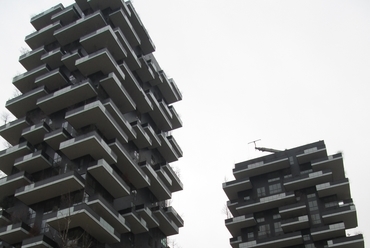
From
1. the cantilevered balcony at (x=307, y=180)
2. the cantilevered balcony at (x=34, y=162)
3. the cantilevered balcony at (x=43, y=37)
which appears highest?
the cantilevered balcony at (x=43, y=37)

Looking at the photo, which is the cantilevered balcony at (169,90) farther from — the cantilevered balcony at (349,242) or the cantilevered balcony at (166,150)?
the cantilevered balcony at (349,242)

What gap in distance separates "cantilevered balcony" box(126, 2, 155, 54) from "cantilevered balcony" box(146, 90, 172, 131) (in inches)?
340

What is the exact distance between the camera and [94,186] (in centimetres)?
5444

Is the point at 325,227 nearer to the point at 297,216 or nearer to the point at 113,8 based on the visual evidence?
the point at 297,216

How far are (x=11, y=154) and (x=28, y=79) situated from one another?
13.5m

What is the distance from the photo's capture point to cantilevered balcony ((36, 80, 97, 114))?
58.2m

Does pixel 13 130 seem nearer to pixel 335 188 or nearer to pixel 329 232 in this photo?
pixel 329 232

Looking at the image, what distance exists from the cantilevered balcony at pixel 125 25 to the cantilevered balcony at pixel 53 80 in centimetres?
1248

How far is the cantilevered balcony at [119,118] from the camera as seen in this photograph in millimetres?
57938

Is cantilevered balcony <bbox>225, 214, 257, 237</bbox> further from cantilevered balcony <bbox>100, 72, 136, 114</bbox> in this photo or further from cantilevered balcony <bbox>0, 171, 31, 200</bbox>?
cantilevered balcony <bbox>0, 171, 31, 200</bbox>

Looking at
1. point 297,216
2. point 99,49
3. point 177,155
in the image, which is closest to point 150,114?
point 177,155

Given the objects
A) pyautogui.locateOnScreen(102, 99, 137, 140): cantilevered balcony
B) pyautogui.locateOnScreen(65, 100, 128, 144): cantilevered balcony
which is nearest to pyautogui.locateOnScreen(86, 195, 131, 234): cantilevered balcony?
pyautogui.locateOnScreen(65, 100, 128, 144): cantilevered balcony

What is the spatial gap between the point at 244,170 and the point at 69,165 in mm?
37352

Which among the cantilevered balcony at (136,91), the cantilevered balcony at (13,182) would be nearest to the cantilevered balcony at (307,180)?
the cantilevered balcony at (136,91)
